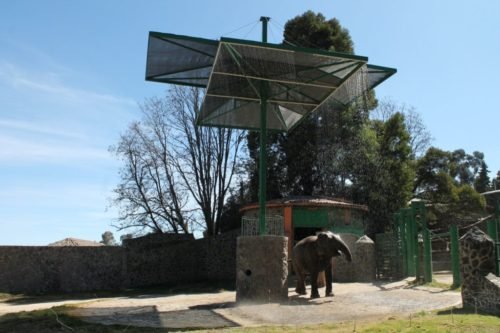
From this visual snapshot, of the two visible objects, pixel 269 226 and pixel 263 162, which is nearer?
pixel 263 162

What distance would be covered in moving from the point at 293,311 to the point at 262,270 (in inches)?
96.3

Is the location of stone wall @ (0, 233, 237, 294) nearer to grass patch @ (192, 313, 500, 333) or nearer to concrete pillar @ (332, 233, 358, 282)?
concrete pillar @ (332, 233, 358, 282)

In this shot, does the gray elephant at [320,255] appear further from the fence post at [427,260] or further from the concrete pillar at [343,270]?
the concrete pillar at [343,270]

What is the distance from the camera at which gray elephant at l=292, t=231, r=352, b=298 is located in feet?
45.2

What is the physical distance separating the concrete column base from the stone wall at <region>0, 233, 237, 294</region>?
11.5 m

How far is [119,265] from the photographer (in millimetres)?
23594

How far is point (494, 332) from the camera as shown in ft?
23.2

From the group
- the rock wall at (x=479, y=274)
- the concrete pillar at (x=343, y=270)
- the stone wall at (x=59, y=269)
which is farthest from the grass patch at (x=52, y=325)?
the stone wall at (x=59, y=269)

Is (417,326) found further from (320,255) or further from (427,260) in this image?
(427,260)

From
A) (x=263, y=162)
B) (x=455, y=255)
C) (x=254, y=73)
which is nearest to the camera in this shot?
(x=254, y=73)

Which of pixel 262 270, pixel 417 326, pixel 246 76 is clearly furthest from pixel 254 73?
pixel 417 326

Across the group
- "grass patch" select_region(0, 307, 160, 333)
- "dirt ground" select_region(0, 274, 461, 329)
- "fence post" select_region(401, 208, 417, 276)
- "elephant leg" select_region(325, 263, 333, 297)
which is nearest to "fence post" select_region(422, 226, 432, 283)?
"fence post" select_region(401, 208, 417, 276)

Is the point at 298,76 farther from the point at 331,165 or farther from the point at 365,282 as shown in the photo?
the point at 331,165

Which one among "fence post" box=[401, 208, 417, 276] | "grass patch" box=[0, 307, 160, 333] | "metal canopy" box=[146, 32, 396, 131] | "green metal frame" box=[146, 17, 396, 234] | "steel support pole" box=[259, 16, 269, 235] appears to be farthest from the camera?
"fence post" box=[401, 208, 417, 276]
